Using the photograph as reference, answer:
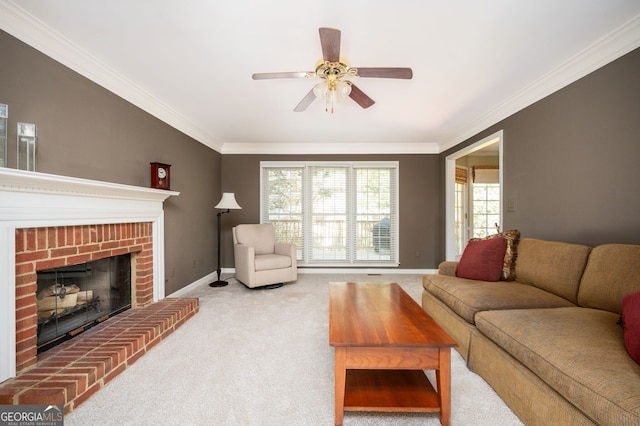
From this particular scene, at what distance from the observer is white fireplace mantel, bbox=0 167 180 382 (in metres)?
1.50

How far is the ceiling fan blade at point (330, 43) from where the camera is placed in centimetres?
148

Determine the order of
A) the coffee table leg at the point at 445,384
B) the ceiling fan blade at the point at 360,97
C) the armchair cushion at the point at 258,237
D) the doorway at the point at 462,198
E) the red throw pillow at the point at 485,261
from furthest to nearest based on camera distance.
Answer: the armchair cushion at the point at 258,237 → the doorway at the point at 462,198 → the red throw pillow at the point at 485,261 → the ceiling fan blade at the point at 360,97 → the coffee table leg at the point at 445,384

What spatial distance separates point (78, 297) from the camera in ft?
7.07

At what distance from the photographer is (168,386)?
1.67m

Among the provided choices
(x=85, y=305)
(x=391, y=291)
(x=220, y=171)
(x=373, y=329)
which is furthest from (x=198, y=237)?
(x=373, y=329)

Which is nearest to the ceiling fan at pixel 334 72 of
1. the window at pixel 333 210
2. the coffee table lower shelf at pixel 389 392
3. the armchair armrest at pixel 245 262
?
the coffee table lower shelf at pixel 389 392

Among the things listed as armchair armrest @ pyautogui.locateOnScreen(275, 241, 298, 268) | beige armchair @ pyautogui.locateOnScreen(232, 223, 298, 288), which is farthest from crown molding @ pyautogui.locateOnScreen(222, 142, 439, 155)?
armchair armrest @ pyautogui.locateOnScreen(275, 241, 298, 268)

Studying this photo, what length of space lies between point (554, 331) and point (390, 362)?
86cm

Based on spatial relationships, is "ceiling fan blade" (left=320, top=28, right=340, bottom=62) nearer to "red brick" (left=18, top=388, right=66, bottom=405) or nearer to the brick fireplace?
the brick fireplace

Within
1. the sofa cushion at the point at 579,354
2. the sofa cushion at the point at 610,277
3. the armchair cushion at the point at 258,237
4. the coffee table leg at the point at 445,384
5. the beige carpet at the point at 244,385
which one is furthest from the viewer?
the armchair cushion at the point at 258,237

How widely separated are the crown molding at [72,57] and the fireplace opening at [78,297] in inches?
62.5

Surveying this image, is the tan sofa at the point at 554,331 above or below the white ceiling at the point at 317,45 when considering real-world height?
below

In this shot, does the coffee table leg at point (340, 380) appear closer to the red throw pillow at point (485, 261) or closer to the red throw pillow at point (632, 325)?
the red throw pillow at point (632, 325)

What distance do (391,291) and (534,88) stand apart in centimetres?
248
